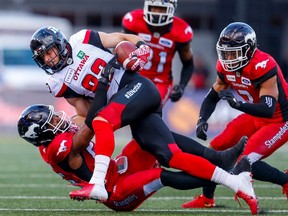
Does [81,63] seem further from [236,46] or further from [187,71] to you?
[187,71]

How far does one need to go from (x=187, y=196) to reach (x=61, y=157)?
1968 millimetres

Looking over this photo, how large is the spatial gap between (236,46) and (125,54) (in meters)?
0.90

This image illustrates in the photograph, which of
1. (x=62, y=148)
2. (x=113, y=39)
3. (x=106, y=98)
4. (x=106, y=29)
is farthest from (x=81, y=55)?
(x=106, y=29)

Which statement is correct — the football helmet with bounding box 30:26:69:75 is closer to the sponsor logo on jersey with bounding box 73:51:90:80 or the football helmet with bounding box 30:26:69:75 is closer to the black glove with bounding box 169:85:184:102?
the sponsor logo on jersey with bounding box 73:51:90:80

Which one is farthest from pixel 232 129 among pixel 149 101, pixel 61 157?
pixel 61 157

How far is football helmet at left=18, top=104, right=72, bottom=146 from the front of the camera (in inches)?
247

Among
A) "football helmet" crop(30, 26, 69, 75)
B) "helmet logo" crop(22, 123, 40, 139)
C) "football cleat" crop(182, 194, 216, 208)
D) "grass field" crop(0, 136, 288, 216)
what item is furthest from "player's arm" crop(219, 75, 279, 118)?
"helmet logo" crop(22, 123, 40, 139)

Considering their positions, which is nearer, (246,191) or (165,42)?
(246,191)

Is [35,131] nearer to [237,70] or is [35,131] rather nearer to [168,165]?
[168,165]

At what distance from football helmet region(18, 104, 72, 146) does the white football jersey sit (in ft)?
0.98

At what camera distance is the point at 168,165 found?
6.23 metres

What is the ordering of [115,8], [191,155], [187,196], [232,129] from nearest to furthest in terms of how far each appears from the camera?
[191,155] → [232,129] → [187,196] → [115,8]

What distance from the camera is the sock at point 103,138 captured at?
605cm

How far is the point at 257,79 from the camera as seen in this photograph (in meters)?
6.79
